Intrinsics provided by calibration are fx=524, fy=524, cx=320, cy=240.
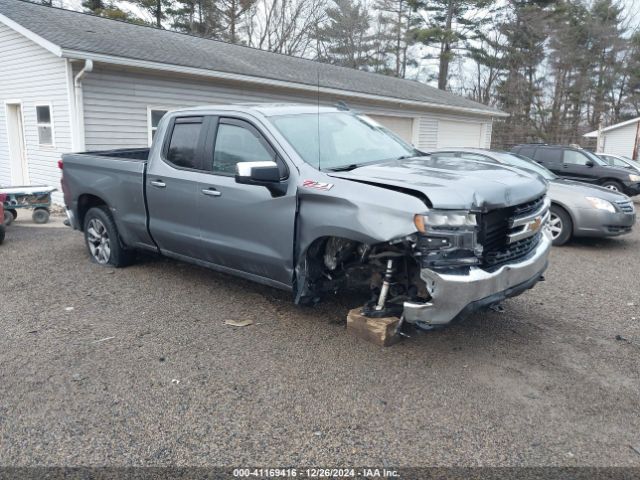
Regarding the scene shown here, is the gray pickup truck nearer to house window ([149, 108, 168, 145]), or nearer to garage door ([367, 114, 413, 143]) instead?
house window ([149, 108, 168, 145])

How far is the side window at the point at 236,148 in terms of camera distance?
4527mm

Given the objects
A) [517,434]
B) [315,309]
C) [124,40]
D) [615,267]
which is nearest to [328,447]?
[517,434]

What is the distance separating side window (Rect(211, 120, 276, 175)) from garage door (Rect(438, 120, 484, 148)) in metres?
17.5

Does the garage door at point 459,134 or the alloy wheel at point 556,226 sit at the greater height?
the garage door at point 459,134

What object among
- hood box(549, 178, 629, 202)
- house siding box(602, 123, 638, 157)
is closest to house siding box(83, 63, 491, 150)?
hood box(549, 178, 629, 202)

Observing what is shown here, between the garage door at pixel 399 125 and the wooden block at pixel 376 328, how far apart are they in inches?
576

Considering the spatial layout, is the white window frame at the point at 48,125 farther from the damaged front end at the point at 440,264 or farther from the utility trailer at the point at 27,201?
the damaged front end at the point at 440,264

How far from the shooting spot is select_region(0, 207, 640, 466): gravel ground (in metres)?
2.88

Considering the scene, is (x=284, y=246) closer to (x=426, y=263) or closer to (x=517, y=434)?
(x=426, y=263)

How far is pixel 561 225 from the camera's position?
8297 mm

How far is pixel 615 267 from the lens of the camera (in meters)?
7.11

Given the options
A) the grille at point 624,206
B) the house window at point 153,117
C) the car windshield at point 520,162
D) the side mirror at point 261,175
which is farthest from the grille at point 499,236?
the house window at point 153,117

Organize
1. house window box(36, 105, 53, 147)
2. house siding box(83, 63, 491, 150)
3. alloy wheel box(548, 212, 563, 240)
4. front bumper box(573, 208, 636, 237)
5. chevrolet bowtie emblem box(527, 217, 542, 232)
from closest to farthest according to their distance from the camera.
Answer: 1. chevrolet bowtie emblem box(527, 217, 542, 232)
2. front bumper box(573, 208, 636, 237)
3. alloy wheel box(548, 212, 563, 240)
4. house siding box(83, 63, 491, 150)
5. house window box(36, 105, 53, 147)

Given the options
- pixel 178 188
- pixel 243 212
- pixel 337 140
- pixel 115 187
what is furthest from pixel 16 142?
pixel 337 140
